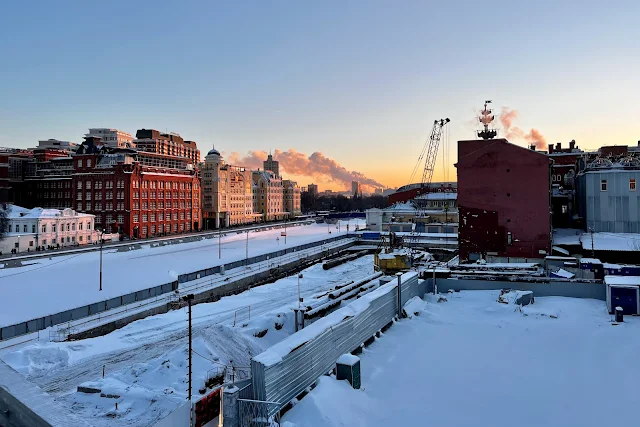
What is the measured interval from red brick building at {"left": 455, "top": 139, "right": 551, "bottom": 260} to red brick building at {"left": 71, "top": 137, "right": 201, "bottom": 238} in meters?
53.4

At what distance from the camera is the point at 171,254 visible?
193 feet

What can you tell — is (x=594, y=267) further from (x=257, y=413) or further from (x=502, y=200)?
(x=257, y=413)

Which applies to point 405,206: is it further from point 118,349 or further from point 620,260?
point 118,349

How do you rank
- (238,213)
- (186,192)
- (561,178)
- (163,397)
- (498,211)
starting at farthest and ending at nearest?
(238,213) < (186,192) < (561,178) < (498,211) < (163,397)

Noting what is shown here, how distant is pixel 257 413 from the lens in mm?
10070

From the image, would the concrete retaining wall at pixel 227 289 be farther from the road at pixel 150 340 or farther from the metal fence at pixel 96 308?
the metal fence at pixel 96 308

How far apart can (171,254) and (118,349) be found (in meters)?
34.7

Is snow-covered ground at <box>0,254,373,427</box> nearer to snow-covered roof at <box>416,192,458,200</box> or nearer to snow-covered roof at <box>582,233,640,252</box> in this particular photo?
snow-covered roof at <box>582,233,640,252</box>

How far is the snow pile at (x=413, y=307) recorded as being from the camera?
735 inches

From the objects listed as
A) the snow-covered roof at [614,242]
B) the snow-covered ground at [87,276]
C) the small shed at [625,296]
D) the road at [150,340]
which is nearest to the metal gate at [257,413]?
the road at [150,340]

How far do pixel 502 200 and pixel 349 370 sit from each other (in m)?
38.1

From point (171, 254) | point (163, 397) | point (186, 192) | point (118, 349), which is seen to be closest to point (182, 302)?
point (118, 349)

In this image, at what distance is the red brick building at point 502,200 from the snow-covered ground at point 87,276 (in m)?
27.2

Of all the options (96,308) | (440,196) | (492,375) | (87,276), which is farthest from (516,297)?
(440,196)
